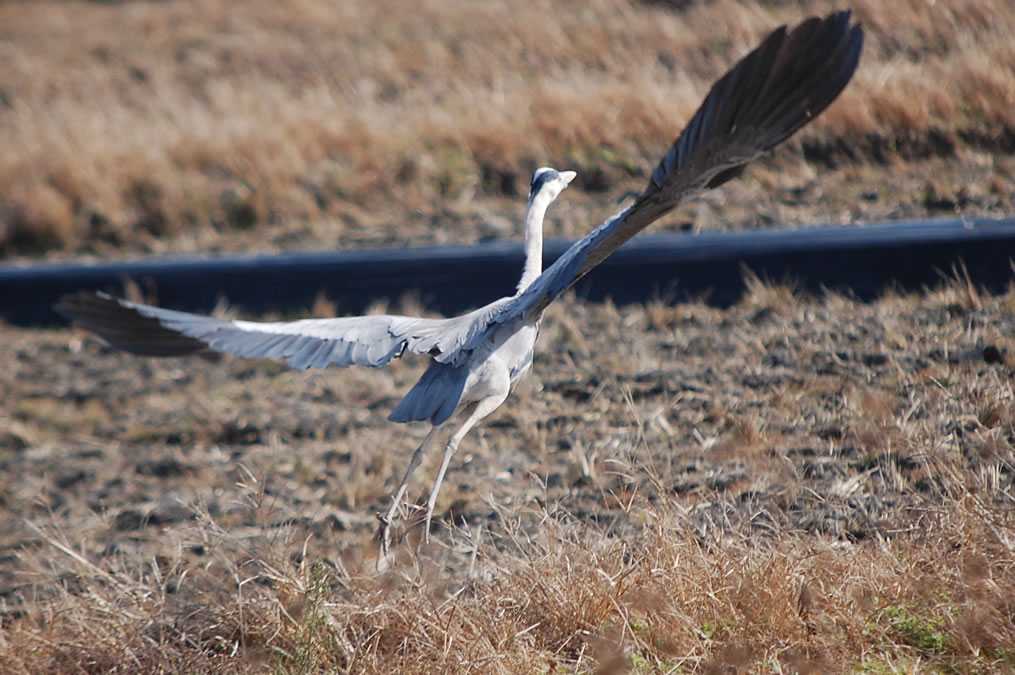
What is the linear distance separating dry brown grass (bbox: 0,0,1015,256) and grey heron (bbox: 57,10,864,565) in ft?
15.5

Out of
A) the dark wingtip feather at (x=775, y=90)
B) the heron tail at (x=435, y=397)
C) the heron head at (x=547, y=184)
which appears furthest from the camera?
the heron head at (x=547, y=184)

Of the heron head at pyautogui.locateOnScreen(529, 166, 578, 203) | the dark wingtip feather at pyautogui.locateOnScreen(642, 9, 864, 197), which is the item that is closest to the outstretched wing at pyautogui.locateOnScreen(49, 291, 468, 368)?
the heron head at pyautogui.locateOnScreen(529, 166, 578, 203)

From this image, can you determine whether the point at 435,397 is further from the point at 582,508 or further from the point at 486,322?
the point at 582,508

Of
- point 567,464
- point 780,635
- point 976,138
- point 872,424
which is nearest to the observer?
point 780,635

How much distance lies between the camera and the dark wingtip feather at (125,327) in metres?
4.71

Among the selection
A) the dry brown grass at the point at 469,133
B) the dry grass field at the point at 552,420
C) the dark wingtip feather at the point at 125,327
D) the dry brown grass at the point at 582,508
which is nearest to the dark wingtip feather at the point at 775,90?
the dry brown grass at the point at 582,508

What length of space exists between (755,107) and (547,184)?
1.72m

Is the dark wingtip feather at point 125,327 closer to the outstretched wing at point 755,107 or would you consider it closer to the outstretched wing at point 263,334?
the outstretched wing at point 263,334

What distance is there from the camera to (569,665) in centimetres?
403

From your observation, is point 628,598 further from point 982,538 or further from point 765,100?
point 765,100

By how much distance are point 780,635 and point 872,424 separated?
1752 millimetres

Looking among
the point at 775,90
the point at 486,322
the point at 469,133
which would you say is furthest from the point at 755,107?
the point at 469,133

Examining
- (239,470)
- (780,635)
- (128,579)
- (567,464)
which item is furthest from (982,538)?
(239,470)

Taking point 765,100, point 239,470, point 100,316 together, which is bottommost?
point 239,470
